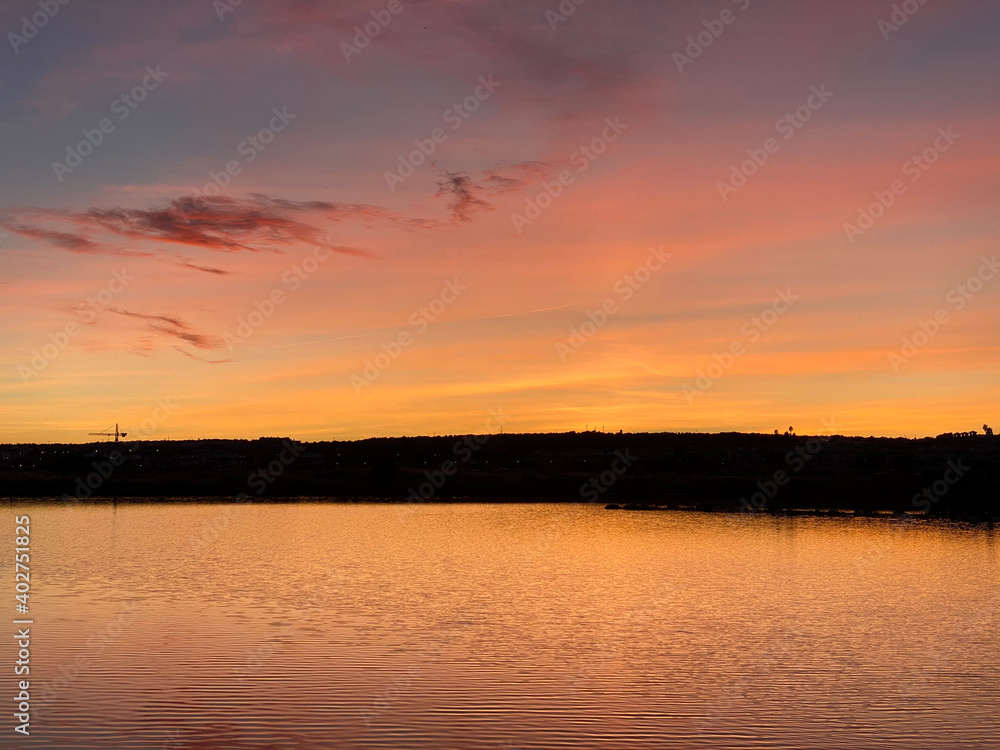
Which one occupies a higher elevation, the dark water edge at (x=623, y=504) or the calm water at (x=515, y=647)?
the dark water edge at (x=623, y=504)

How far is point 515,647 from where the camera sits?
89.7 ft

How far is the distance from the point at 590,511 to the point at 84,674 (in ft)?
239

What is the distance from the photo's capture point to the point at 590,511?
94.1 metres

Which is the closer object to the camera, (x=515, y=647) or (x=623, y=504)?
(x=515, y=647)

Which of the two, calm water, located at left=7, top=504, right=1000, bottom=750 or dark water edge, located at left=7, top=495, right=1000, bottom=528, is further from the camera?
dark water edge, located at left=7, top=495, right=1000, bottom=528

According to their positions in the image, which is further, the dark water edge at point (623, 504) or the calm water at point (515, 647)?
the dark water edge at point (623, 504)

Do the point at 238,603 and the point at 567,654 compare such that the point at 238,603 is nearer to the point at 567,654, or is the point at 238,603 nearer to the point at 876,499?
the point at 567,654

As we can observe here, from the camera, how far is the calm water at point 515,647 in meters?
19.6

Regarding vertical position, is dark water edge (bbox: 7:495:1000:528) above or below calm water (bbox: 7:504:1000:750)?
above

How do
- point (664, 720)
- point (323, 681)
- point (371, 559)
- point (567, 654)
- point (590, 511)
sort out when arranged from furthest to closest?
point (590, 511)
point (371, 559)
point (567, 654)
point (323, 681)
point (664, 720)

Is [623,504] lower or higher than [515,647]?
higher

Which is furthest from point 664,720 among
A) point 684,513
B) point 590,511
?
point 590,511

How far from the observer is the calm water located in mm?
19625

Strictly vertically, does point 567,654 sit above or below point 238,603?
below
